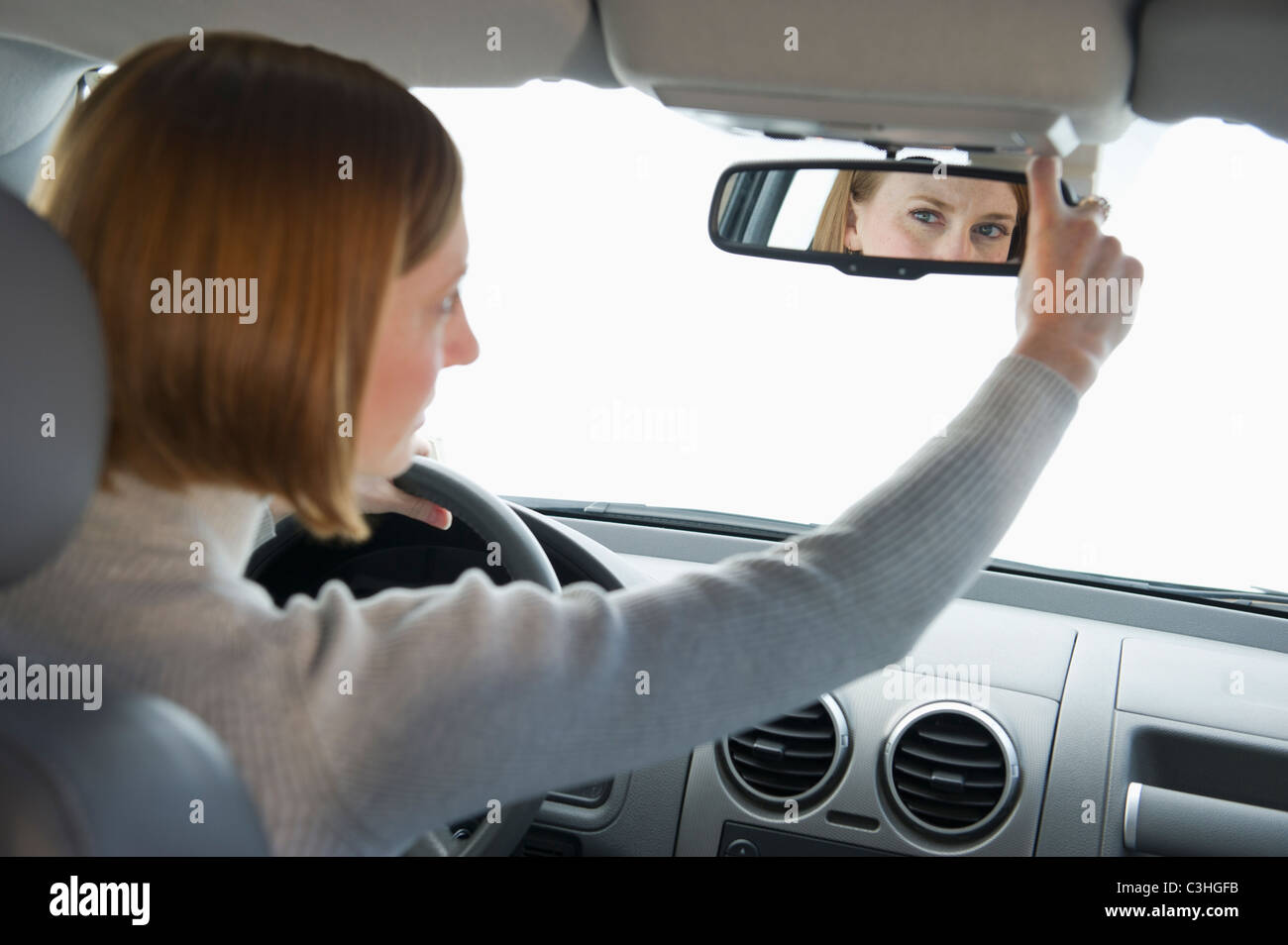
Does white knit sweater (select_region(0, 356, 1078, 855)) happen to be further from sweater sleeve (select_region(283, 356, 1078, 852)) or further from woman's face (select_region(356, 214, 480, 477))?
woman's face (select_region(356, 214, 480, 477))

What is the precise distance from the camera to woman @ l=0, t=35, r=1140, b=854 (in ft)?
3.96

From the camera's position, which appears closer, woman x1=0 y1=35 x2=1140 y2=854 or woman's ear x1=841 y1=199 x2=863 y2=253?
woman x1=0 y1=35 x2=1140 y2=854

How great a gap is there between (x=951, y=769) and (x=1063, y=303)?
1284mm

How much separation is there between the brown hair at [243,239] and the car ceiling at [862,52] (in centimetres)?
51

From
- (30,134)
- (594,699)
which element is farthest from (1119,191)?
(30,134)

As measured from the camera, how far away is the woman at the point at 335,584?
47.5 inches

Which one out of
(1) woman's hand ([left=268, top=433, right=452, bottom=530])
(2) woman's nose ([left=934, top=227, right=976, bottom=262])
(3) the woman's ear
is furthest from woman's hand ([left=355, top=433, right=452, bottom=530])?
(2) woman's nose ([left=934, top=227, right=976, bottom=262])

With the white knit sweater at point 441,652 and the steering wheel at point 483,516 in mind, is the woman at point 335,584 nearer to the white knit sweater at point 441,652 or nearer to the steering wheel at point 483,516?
the white knit sweater at point 441,652

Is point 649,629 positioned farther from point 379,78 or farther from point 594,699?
point 379,78

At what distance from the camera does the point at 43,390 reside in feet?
3.73

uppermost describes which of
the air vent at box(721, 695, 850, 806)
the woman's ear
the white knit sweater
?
the woman's ear

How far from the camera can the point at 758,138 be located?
2.00m

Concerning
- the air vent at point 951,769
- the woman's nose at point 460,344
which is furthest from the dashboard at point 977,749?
the woman's nose at point 460,344
